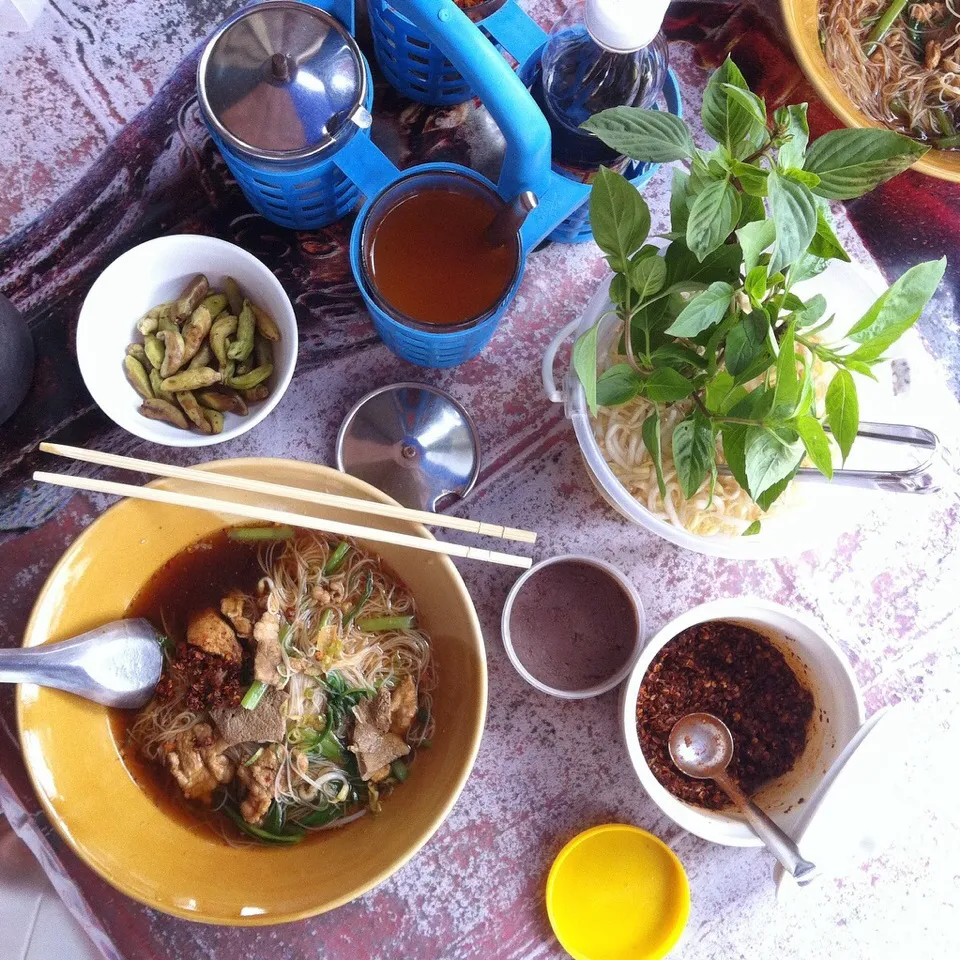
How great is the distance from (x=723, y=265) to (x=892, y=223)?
804mm

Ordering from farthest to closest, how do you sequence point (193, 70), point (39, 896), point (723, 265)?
point (193, 70) → point (39, 896) → point (723, 265)

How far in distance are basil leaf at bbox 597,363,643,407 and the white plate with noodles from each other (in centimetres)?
12

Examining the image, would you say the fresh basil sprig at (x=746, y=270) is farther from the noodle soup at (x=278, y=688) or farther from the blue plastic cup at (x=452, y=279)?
the noodle soup at (x=278, y=688)

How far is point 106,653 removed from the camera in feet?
4.38

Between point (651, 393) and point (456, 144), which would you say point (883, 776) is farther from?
point (456, 144)

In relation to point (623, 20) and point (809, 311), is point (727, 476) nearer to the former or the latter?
point (809, 311)

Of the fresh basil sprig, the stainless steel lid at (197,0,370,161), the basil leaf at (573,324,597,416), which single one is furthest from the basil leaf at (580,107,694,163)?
the stainless steel lid at (197,0,370,161)

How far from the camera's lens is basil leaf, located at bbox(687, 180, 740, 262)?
104 cm

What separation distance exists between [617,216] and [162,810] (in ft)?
4.13

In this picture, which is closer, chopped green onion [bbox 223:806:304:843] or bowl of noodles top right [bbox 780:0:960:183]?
chopped green onion [bbox 223:806:304:843]

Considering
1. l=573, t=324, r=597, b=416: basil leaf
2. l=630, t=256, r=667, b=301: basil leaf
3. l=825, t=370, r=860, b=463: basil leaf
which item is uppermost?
l=630, t=256, r=667, b=301: basil leaf

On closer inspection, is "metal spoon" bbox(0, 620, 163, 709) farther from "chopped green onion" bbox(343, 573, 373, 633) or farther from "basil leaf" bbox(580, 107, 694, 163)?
"basil leaf" bbox(580, 107, 694, 163)

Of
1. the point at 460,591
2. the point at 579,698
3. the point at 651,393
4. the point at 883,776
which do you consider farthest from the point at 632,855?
the point at 651,393

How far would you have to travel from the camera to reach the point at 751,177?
1.10 metres
